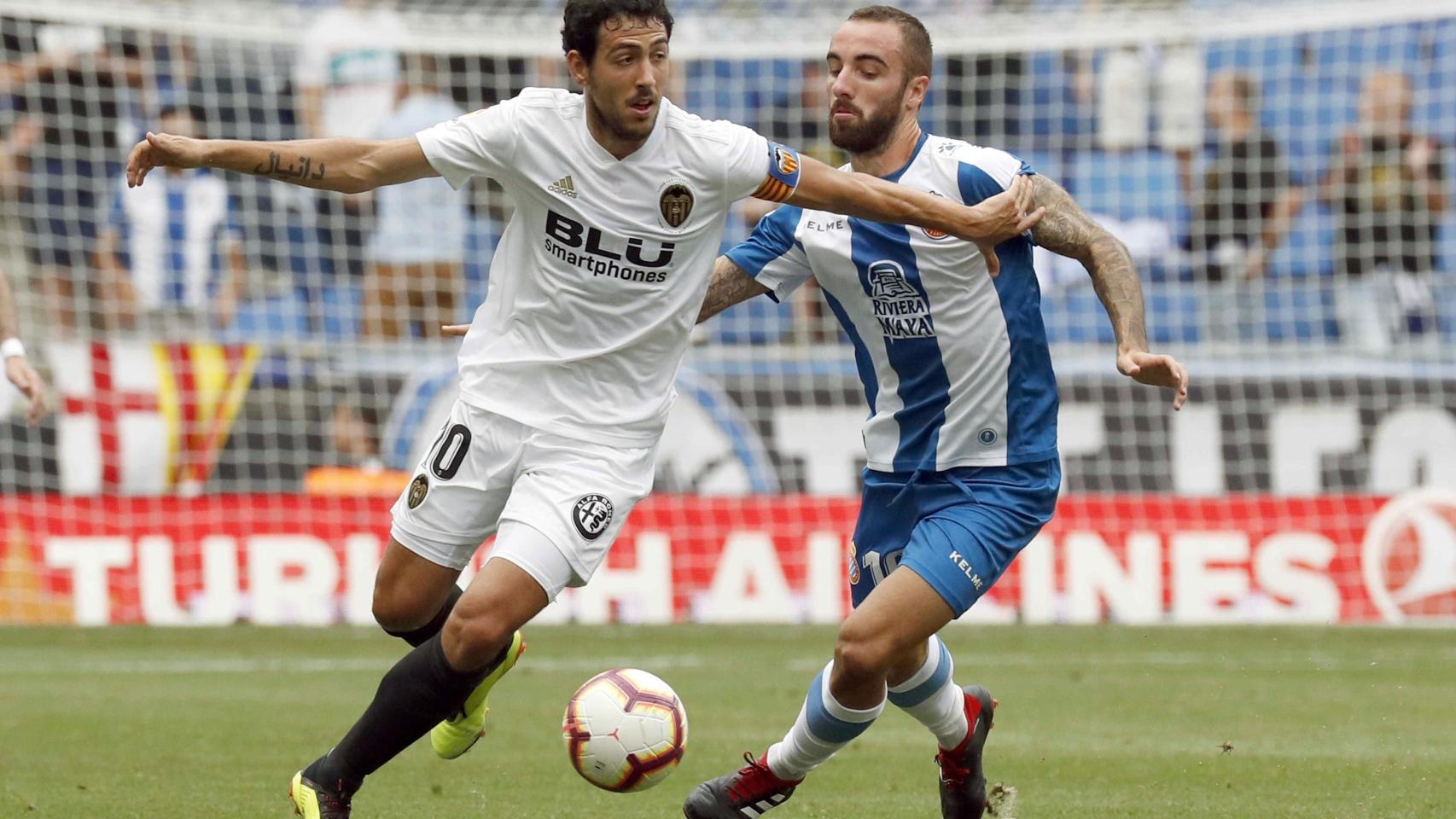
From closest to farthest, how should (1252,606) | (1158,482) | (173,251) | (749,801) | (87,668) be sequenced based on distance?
(749,801), (87,668), (1252,606), (1158,482), (173,251)

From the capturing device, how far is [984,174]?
234 inches

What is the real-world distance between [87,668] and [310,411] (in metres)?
3.33

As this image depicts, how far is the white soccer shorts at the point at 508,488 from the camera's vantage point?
557 centimetres

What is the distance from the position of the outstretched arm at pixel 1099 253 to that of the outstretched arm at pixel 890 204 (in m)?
0.27

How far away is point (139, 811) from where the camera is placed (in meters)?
6.34

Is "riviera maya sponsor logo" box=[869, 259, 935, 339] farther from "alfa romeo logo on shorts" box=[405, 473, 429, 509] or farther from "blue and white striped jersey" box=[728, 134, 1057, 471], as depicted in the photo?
"alfa romeo logo on shorts" box=[405, 473, 429, 509]

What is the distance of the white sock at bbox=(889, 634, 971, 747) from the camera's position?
19.9ft

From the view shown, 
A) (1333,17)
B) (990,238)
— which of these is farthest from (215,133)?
(990,238)

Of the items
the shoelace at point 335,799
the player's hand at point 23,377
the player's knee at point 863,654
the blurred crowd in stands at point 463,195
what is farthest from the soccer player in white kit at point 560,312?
the blurred crowd in stands at point 463,195

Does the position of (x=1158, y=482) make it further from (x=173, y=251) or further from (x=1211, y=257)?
(x=173, y=251)

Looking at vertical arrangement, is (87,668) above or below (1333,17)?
below

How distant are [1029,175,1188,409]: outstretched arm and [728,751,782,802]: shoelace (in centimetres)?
171

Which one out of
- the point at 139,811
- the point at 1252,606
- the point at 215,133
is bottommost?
the point at 1252,606

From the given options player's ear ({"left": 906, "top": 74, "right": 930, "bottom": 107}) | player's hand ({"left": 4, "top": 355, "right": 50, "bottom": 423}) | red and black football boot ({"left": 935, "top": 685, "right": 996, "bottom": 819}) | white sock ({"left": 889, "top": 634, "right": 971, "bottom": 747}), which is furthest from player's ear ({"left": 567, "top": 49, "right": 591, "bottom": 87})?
player's hand ({"left": 4, "top": 355, "right": 50, "bottom": 423})
